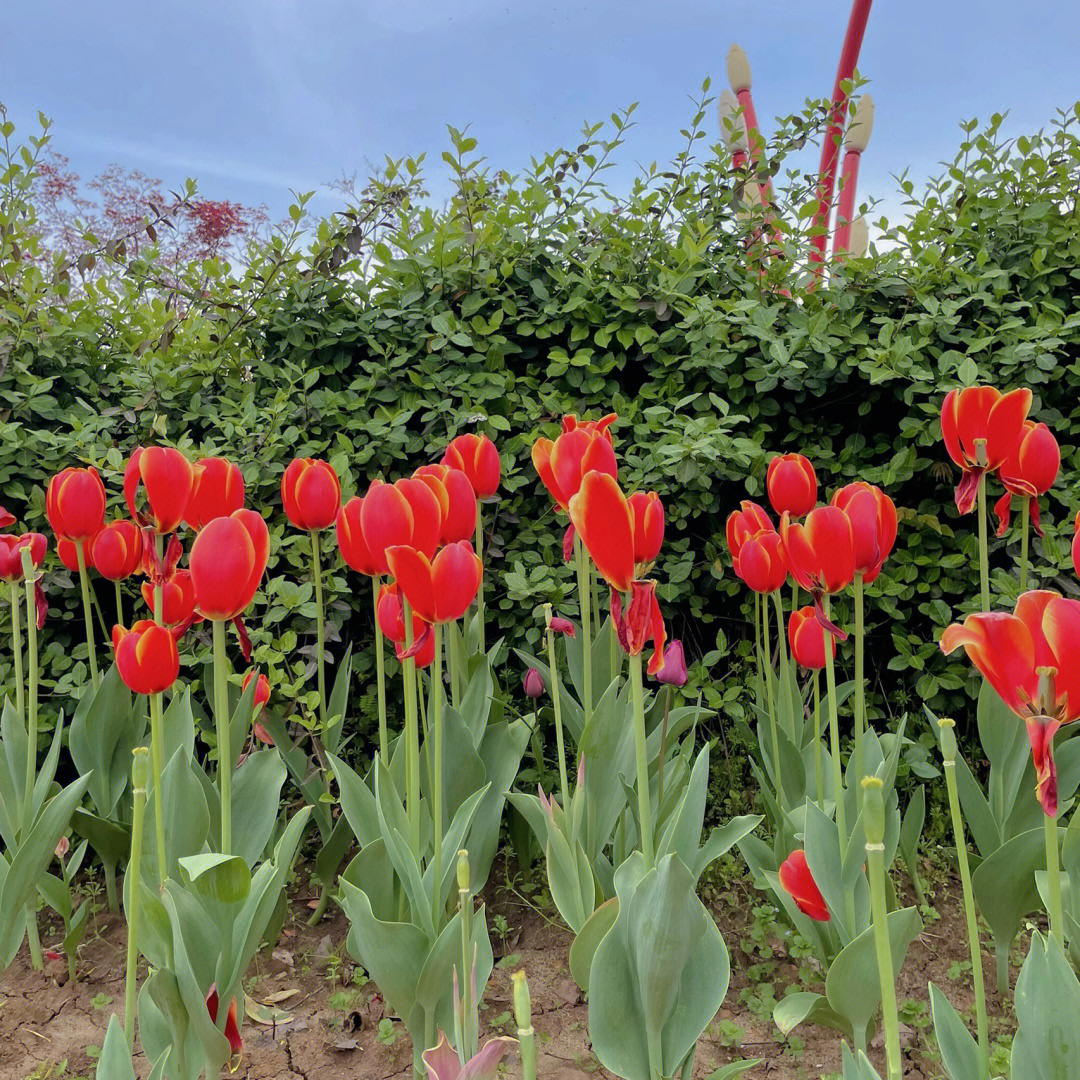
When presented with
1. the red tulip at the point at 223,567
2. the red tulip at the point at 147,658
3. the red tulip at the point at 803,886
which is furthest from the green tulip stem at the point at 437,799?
the red tulip at the point at 803,886

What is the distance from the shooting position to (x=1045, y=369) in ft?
8.63

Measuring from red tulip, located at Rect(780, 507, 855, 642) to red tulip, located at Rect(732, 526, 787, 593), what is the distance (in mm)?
313

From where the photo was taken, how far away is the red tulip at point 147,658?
140cm

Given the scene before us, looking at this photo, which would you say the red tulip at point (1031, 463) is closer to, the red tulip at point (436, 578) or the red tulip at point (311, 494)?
the red tulip at point (436, 578)

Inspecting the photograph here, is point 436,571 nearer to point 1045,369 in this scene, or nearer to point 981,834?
point 981,834

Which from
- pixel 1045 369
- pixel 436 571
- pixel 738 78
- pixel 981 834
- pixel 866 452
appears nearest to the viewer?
pixel 436 571

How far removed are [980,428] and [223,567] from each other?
139 centimetres

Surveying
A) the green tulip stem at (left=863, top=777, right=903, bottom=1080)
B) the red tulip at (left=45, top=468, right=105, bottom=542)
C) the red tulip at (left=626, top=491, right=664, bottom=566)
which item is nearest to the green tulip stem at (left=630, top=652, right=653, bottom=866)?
the red tulip at (left=626, top=491, right=664, bottom=566)

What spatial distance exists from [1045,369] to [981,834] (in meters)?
1.41

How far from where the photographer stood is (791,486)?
1.94 meters

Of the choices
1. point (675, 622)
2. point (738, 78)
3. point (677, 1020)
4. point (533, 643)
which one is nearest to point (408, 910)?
point (677, 1020)

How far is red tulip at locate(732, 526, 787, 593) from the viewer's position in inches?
71.6

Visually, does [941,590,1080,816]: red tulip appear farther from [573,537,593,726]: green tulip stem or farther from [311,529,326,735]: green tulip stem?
[311,529,326,735]: green tulip stem

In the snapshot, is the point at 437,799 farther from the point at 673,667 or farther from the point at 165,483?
the point at 165,483
